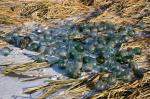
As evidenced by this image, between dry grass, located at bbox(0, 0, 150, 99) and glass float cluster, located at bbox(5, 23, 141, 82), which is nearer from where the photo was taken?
dry grass, located at bbox(0, 0, 150, 99)

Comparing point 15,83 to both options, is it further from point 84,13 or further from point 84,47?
point 84,13

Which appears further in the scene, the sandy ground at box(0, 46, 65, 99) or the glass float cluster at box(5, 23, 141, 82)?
the glass float cluster at box(5, 23, 141, 82)

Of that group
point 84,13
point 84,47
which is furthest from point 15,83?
point 84,13

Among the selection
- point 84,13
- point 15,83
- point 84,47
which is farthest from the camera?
point 84,13

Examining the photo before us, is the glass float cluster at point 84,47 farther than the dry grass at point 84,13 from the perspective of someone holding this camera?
Yes

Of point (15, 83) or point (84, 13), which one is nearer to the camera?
point (15, 83)

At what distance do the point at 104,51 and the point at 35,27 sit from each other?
111 centimetres

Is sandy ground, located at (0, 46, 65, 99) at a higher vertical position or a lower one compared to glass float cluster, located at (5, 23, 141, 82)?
lower

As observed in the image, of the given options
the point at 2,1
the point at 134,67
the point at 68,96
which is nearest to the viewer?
the point at 68,96

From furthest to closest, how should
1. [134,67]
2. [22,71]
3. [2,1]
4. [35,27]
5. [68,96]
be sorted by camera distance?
[2,1], [35,27], [22,71], [134,67], [68,96]

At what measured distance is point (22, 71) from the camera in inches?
132

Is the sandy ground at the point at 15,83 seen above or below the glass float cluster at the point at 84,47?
below

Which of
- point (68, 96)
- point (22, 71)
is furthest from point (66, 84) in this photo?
point (22, 71)

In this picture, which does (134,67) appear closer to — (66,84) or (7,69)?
(66,84)
